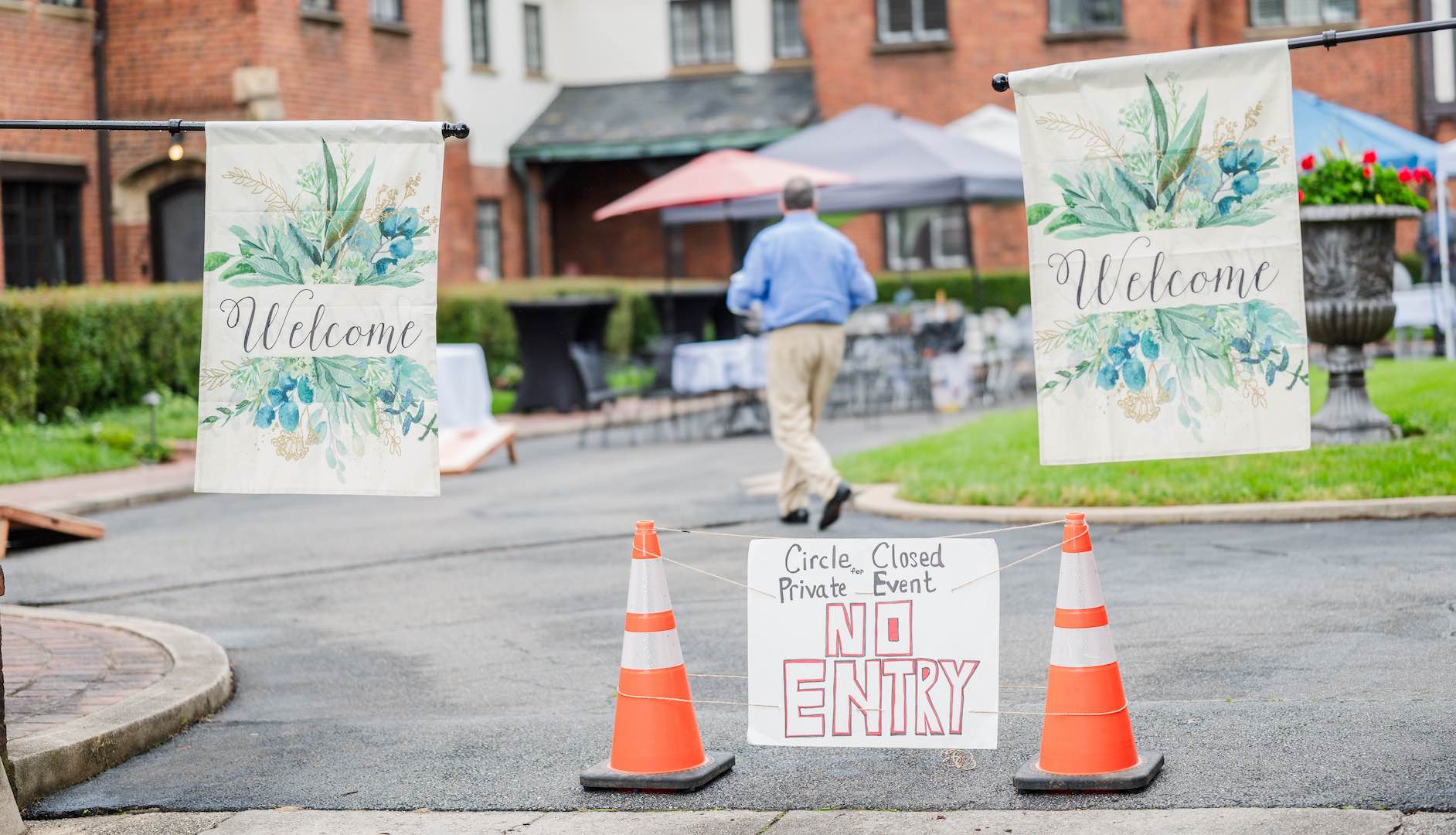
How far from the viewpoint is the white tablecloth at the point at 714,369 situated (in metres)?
17.7

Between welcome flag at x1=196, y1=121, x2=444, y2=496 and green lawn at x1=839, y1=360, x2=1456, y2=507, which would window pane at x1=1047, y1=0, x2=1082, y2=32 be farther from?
welcome flag at x1=196, y1=121, x2=444, y2=496

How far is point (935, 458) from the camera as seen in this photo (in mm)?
12555

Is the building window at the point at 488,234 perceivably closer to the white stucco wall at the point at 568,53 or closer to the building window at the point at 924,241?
the white stucco wall at the point at 568,53

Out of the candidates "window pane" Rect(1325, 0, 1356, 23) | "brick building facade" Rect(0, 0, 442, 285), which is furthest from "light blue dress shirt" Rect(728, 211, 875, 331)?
"window pane" Rect(1325, 0, 1356, 23)

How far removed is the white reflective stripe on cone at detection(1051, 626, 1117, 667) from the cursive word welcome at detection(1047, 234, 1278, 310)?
945 millimetres

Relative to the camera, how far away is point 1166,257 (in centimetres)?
530

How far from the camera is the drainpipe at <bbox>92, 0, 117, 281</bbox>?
2366 centimetres

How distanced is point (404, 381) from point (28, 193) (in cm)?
1918

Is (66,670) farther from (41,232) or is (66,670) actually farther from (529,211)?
(529,211)

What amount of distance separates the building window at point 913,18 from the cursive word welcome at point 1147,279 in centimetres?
2554

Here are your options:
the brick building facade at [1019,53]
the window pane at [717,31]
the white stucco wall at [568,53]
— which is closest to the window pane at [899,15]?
the brick building facade at [1019,53]

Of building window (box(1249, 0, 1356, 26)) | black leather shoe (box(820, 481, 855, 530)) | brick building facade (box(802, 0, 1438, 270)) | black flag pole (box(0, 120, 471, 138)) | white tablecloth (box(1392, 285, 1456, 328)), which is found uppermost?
building window (box(1249, 0, 1356, 26))

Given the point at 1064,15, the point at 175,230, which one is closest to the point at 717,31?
the point at 1064,15

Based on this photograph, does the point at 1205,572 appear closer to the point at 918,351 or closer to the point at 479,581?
the point at 479,581
